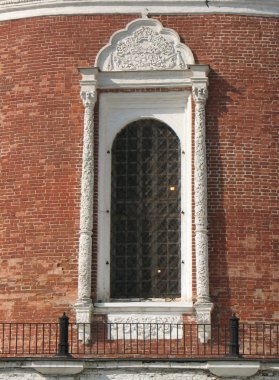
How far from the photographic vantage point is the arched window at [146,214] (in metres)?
19.4

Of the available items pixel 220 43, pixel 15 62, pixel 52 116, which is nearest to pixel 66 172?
pixel 52 116

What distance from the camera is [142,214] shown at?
19.6 metres

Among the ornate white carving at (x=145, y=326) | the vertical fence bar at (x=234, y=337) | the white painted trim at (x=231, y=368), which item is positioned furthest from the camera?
the ornate white carving at (x=145, y=326)

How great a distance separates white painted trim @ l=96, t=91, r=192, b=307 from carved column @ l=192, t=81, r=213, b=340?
240 millimetres

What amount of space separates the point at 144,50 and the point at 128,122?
1.37 metres

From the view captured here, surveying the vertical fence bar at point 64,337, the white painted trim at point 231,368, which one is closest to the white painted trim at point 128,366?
the white painted trim at point 231,368

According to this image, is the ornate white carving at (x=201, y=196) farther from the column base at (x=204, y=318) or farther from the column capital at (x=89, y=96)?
the column capital at (x=89, y=96)

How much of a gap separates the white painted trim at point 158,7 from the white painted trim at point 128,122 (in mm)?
1612

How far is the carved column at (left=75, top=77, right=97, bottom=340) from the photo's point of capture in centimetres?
1877

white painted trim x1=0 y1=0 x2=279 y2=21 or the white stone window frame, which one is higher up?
white painted trim x1=0 y1=0 x2=279 y2=21

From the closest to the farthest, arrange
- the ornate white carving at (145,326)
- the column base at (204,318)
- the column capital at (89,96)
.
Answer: the column base at (204,318)
the ornate white carving at (145,326)
the column capital at (89,96)

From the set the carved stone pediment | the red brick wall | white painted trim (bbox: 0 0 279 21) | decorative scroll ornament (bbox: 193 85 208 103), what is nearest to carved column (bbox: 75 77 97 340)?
the red brick wall

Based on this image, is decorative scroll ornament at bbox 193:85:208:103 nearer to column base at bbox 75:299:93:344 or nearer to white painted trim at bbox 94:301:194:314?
white painted trim at bbox 94:301:194:314

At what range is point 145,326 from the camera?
18734 mm
